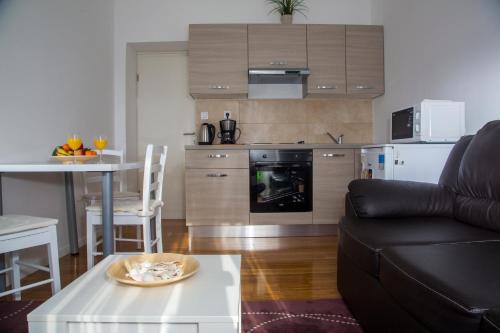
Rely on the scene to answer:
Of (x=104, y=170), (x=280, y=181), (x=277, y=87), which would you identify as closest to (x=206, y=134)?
(x=280, y=181)

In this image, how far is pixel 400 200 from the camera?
1.71 m

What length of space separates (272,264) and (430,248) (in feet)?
4.66

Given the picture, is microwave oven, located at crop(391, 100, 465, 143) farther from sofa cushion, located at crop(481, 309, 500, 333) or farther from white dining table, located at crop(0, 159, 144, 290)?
white dining table, located at crop(0, 159, 144, 290)

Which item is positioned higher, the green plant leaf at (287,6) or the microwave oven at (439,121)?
the green plant leaf at (287,6)

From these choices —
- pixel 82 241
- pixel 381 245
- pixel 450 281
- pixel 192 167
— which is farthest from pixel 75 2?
pixel 450 281

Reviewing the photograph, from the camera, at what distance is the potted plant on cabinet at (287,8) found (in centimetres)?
353

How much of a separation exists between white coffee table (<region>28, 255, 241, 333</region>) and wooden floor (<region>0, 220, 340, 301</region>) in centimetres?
106

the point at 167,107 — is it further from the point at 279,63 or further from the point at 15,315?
the point at 15,315

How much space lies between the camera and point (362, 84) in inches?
139

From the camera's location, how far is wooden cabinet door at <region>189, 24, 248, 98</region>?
3.41m

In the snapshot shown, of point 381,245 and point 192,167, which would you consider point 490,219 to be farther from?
point 192,167

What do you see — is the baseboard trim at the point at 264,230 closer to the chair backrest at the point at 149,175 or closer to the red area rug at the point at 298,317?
the chair backrest at the point at 149,175

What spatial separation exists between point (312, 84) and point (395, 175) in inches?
59.2

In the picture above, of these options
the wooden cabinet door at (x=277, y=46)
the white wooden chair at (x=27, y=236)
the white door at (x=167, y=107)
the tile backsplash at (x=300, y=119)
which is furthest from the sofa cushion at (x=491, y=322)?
the white door at (x=167, y=107)
